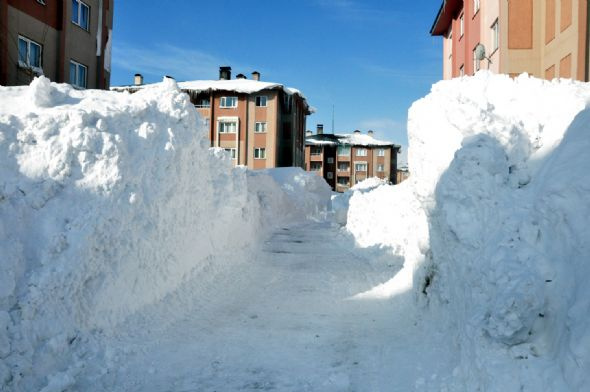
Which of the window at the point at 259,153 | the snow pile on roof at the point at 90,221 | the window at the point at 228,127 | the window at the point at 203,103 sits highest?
the window at the point at 203,103

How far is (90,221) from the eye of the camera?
6227 mm

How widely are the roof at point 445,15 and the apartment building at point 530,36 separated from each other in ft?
7.50

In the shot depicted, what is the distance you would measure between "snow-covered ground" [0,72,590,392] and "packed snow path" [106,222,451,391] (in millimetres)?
32

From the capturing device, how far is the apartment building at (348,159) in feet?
202

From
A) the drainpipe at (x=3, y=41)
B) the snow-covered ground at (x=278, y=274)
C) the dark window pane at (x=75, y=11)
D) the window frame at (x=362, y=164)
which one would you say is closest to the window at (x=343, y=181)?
the window frame at (x=362, y=164)

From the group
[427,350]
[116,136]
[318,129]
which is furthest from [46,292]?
[318,129]

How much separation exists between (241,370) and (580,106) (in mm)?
5414

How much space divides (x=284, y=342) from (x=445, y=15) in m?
22.6

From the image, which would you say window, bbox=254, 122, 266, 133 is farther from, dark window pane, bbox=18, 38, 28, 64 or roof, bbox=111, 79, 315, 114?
dark window pane, bbox=18, 38, 28, 64

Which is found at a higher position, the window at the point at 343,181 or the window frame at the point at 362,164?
the window frame at the point at 362,164

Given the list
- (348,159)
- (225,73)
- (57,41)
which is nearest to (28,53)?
(57,41)

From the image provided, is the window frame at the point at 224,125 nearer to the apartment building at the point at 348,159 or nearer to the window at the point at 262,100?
the window at the point at 262,100

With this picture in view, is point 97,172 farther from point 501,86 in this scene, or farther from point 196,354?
point 501,86

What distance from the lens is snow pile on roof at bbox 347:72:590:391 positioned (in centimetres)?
398
